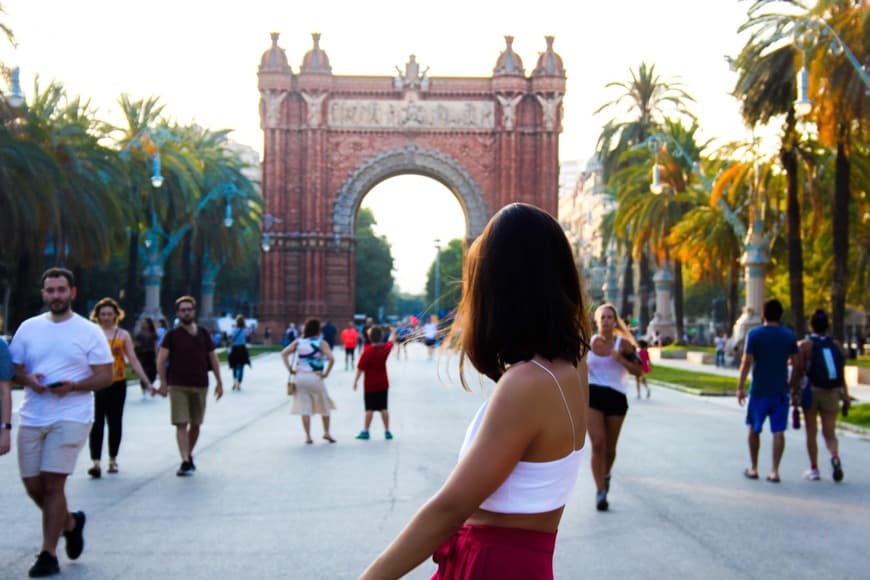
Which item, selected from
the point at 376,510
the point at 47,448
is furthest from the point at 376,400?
the point at 47,448

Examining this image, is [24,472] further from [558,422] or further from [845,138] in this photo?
[845,138]

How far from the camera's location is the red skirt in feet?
9.00

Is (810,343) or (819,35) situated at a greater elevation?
(819,35)

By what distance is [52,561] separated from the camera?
6.92m

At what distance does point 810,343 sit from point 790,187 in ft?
55.7

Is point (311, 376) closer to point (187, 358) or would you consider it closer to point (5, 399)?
point (187, 358)

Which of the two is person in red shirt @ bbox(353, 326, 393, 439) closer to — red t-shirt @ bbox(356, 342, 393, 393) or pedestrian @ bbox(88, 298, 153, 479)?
red t-shirt @ bbox(356, 342, 393, 393)

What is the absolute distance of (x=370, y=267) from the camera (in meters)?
107

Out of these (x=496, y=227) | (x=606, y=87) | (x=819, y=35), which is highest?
(x=606, y=87)

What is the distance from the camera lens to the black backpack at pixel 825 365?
11.6 metres

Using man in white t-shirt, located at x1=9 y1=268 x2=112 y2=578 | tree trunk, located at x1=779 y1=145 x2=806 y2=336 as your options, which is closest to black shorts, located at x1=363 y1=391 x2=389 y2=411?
man in white t-shirt, located at x1=9 y1=268 x2=112 y2=578

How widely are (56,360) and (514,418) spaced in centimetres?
538

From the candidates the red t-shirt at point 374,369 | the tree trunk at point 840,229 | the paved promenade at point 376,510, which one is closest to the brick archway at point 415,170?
the tree trunk at point 840,229

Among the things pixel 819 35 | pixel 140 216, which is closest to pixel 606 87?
pixel 140 216
